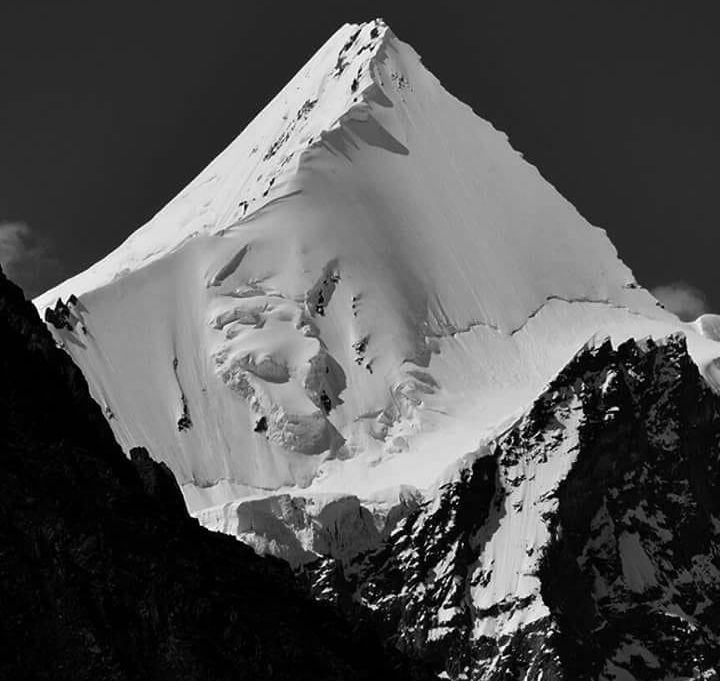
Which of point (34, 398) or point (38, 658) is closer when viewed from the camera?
point (38, 658)

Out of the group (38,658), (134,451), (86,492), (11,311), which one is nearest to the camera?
(38,658)

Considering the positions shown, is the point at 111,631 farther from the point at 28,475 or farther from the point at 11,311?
the point at 11,311

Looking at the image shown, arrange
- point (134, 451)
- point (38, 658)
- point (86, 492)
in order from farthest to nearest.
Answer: point (134, 451), point (86, 492), point (38, 658)

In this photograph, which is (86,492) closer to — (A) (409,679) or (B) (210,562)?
(B) (210,562)

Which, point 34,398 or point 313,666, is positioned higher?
point 34,398

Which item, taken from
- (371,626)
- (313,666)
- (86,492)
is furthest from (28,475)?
(371,626)

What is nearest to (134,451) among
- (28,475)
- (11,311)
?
(11,311)

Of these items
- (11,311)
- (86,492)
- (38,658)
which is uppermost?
(11,311)
